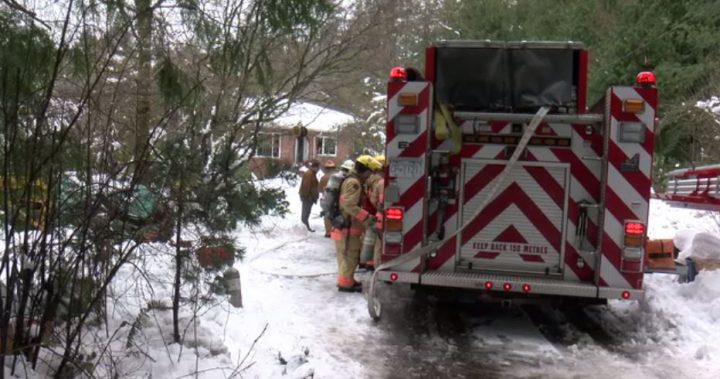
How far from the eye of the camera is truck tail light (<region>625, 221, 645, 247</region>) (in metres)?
6.34

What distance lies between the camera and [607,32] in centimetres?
1800

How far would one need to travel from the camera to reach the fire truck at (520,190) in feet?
20.9

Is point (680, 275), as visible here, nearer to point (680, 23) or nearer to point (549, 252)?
point (549, 252)

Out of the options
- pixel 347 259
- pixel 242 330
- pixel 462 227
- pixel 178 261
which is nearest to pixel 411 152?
pixel 462 227

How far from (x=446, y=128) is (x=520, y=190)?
97cm

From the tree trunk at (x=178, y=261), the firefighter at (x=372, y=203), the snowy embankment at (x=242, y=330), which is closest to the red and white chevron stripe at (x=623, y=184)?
the snowy embankment at (x=242, y=330)

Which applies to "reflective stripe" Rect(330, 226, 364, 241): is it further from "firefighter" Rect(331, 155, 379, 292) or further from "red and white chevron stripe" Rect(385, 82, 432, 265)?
"red and white chevron stripe" Rect(385, 82, 432, 265)

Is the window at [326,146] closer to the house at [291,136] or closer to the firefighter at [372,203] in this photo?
the house at [291,136]

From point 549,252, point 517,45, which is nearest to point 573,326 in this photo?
point 549,252

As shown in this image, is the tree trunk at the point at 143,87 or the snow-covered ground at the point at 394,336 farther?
the snow-covered ground at the point at 394,336

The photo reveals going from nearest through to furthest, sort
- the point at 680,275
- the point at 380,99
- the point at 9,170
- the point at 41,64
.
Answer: the point at 41,64 → the point at 9,170 → the point at 680,275 → the point at 380,99

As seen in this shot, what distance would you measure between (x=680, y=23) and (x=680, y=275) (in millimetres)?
10214

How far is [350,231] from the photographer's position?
8422mm

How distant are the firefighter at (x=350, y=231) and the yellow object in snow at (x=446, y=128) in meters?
1.85
